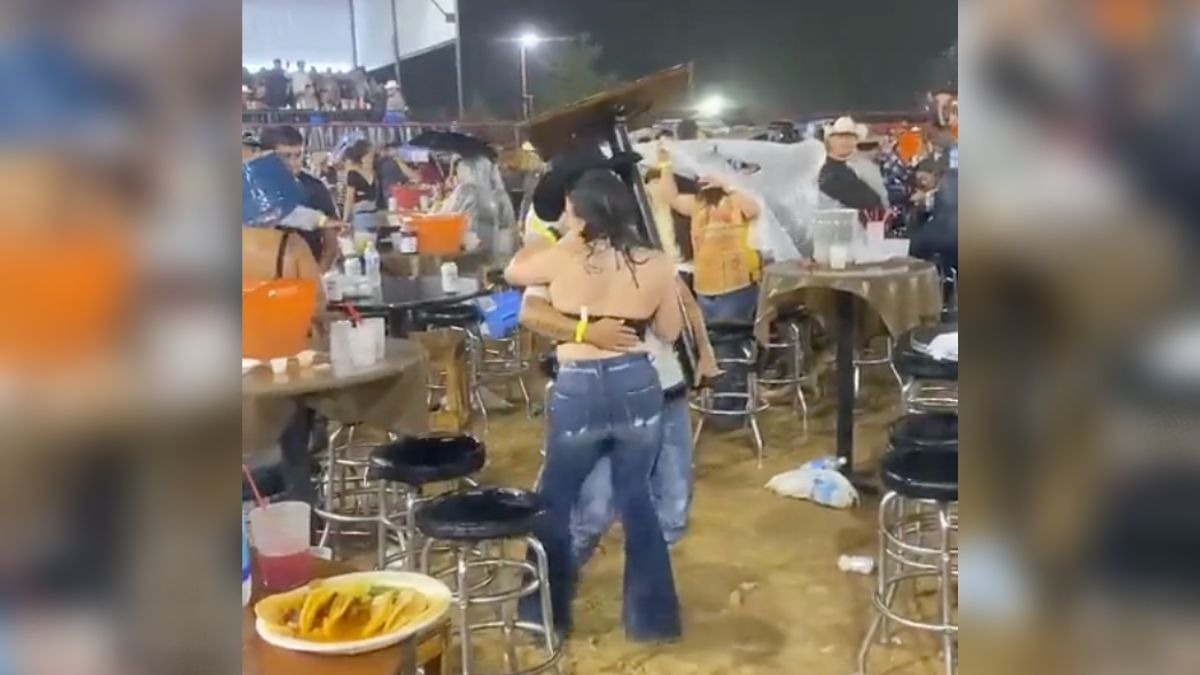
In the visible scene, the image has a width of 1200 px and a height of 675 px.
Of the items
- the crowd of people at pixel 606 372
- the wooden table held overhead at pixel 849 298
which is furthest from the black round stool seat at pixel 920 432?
the wooden table held overhead at pixel 849 298

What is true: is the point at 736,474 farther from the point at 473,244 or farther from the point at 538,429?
the point at 473,244

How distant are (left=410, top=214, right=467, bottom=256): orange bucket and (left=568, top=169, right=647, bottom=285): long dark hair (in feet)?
7.47

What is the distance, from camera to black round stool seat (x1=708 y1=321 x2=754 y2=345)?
171 inches

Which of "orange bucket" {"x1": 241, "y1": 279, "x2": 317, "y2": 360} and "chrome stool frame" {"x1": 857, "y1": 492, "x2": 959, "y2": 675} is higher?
"orange bucket" {"x1": 241, "y1": 279, "x2": 317, "y2": 360}

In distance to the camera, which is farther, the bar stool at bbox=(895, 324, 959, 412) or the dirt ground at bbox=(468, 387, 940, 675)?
the bar stool at bbox=(895, 324, 959, 412)


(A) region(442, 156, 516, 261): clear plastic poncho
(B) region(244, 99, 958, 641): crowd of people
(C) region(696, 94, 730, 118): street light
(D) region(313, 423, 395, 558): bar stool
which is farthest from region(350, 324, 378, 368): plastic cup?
(C) region(696, 94, 730, 118): street light

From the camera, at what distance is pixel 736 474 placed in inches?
167

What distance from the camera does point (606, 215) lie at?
257 centimetres

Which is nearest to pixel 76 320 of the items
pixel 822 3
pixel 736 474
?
pixel 736 474

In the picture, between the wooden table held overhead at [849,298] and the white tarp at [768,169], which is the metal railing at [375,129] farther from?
the wooden table held overhead at [849,298]

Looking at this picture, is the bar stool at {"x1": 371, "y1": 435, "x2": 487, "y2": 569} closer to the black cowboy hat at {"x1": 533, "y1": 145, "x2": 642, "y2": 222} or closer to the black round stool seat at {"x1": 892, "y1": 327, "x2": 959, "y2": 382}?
the black cowboy hat at {"x1": 533, "y1": 145, "x2": 642, "y2": 222}

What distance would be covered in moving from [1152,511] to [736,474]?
372cm

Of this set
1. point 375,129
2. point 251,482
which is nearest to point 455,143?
point 375,129

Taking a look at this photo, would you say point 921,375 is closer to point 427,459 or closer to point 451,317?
point 427,459
